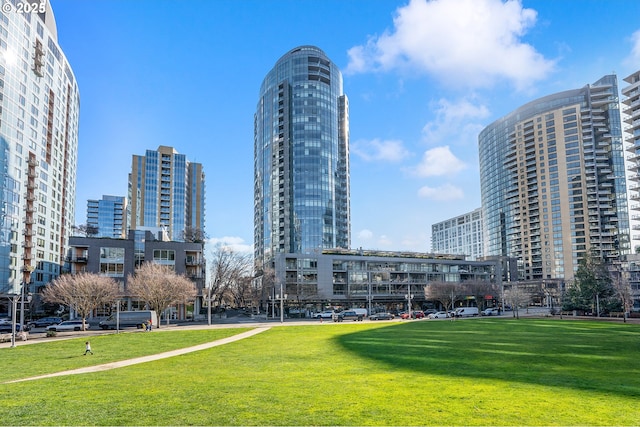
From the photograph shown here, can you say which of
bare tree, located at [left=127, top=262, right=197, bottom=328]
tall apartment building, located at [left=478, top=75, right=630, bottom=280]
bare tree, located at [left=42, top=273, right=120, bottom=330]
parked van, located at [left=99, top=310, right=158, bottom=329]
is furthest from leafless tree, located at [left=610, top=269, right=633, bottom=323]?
Result: tall apartment building, located at [left=478, top=75, right=630, bottom=280]

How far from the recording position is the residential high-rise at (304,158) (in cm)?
15988

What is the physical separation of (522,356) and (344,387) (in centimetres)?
1458

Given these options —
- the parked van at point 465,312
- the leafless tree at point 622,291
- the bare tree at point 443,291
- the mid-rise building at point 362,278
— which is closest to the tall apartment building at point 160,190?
the mid-rise building at point 362,278

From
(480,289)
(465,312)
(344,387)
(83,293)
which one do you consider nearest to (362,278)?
(480,289)

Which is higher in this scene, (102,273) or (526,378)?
(102,273)

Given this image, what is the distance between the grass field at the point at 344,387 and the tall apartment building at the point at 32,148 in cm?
6428

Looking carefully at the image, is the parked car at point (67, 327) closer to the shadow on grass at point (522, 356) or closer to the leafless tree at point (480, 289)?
the shadow on grass at point (522, 356)

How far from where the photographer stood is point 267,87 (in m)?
180

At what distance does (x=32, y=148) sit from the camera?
96750mm

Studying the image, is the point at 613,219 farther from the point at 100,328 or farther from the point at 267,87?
the point at 100,328

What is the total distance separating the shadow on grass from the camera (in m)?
21.6

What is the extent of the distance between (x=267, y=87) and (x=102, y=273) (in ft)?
379

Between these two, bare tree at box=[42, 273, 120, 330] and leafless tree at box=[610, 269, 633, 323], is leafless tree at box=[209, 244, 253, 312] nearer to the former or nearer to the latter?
bare tree at box=[42, 273, 120, 330]

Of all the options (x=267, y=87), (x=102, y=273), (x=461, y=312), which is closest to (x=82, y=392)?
(x=102, y=273)
